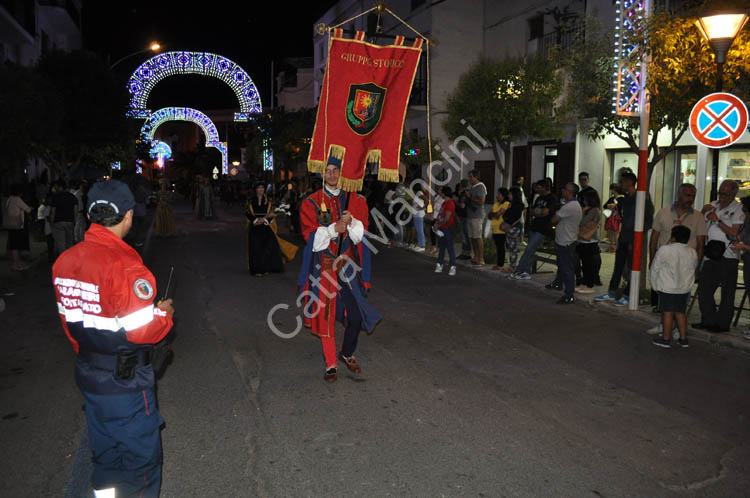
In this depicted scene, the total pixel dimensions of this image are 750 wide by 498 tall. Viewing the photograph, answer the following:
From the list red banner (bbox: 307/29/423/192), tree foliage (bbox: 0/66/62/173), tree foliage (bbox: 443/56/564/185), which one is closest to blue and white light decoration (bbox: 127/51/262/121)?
tree foliage (bbox: 0/66/62/173)

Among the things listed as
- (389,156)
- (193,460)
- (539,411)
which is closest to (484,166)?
(389,156)

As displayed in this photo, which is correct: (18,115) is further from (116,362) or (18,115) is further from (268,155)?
(268,155)

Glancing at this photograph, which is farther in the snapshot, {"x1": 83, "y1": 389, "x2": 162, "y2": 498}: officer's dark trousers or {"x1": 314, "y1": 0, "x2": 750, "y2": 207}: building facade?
{"x1": 314, "y1": 0, "x2": 750, "y2": 207}: building facade

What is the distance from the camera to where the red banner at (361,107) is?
599 cm

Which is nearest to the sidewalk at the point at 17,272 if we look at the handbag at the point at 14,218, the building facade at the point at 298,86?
the handbag at the point at 14,218

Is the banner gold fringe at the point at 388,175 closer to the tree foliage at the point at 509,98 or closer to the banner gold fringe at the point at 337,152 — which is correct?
the banner gold fringe at the point at 337,152

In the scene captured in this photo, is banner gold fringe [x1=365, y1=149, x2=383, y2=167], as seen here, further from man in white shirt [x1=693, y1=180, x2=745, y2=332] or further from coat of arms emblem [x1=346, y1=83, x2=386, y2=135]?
man in white shirt [x1=693, y1=180, x2=745, y2=332]

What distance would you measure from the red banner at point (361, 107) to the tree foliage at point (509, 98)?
9.07 metres

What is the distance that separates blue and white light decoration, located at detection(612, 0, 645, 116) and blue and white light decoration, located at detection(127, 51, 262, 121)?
2439 centimetres

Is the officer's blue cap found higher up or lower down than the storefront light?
lower down

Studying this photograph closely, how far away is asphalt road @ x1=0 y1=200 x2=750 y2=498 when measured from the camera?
3.83 meters

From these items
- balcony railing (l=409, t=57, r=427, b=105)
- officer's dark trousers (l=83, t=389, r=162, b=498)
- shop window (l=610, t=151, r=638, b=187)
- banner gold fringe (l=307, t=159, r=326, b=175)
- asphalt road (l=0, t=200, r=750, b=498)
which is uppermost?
balcony railing (l=409, t=57, r=427, b=105)

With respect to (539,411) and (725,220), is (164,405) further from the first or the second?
(725,220)

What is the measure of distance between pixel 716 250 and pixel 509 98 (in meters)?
8.43
